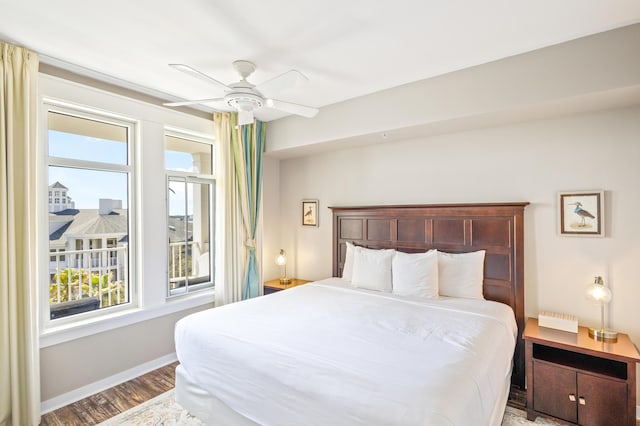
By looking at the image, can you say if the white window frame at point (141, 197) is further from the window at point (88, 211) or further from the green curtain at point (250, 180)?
the green curtain at point (250, 180)

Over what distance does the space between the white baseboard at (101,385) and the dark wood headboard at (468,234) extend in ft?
8.13

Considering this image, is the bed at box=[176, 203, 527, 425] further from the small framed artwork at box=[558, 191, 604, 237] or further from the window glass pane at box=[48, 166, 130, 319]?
the window glass pane at box=[48, 166, 130, 319]

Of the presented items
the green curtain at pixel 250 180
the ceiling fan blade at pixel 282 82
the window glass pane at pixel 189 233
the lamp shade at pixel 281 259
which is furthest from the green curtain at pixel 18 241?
the lamp shade at pixel 281 259

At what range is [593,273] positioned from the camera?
250cm

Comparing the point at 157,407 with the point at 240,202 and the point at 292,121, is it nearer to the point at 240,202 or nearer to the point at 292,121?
the point at 240,202

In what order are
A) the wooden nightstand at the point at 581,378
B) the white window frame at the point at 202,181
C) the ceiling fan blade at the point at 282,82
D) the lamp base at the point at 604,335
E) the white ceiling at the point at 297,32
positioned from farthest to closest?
the white window frame at the point at 202,181
the lamp base at the point at 604,335
the ceiling fan blade at the point at 282,82
the wooden nightstand at the point at 581,378
the white ceiling at the point at 297,32

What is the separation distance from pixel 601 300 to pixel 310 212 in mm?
3072

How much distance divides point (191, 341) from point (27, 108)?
2073 millimetres

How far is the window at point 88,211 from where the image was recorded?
2.66 m

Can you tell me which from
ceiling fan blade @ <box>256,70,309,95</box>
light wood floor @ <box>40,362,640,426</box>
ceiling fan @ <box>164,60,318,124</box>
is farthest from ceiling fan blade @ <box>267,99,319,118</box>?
light wood floor @ <box>40,362,640,426</box>

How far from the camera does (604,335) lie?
2260 mm

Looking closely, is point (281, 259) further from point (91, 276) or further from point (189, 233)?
point (91, 276)

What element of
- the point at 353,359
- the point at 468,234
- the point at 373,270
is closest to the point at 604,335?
the point at 468,234

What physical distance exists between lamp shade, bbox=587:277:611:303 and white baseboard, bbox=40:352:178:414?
389 centimetres
